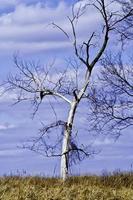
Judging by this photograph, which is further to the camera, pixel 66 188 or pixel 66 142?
pixel 66 142

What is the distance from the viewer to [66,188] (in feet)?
53.9

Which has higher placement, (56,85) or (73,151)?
(56,85)

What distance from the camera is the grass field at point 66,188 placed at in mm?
15156

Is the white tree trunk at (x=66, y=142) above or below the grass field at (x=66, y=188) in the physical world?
above

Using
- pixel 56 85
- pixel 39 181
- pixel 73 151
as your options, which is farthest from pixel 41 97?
Result: pixel 39 181

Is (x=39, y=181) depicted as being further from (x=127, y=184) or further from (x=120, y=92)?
(x=120, y=92)

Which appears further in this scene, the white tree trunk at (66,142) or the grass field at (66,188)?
the white tree trunk at (66,142)

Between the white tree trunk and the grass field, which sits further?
the white tree trunk

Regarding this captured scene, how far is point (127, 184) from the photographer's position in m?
19.7

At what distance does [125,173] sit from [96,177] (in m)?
1.49

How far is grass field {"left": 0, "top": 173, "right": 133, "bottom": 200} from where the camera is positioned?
1516 cm

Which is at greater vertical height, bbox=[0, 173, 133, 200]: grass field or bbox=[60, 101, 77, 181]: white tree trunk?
bbox=[60, 101, 77, 181]: white tree trunk

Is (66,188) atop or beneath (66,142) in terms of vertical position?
beneath

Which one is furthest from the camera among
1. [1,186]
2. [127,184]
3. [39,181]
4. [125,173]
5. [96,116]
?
[96,116]
